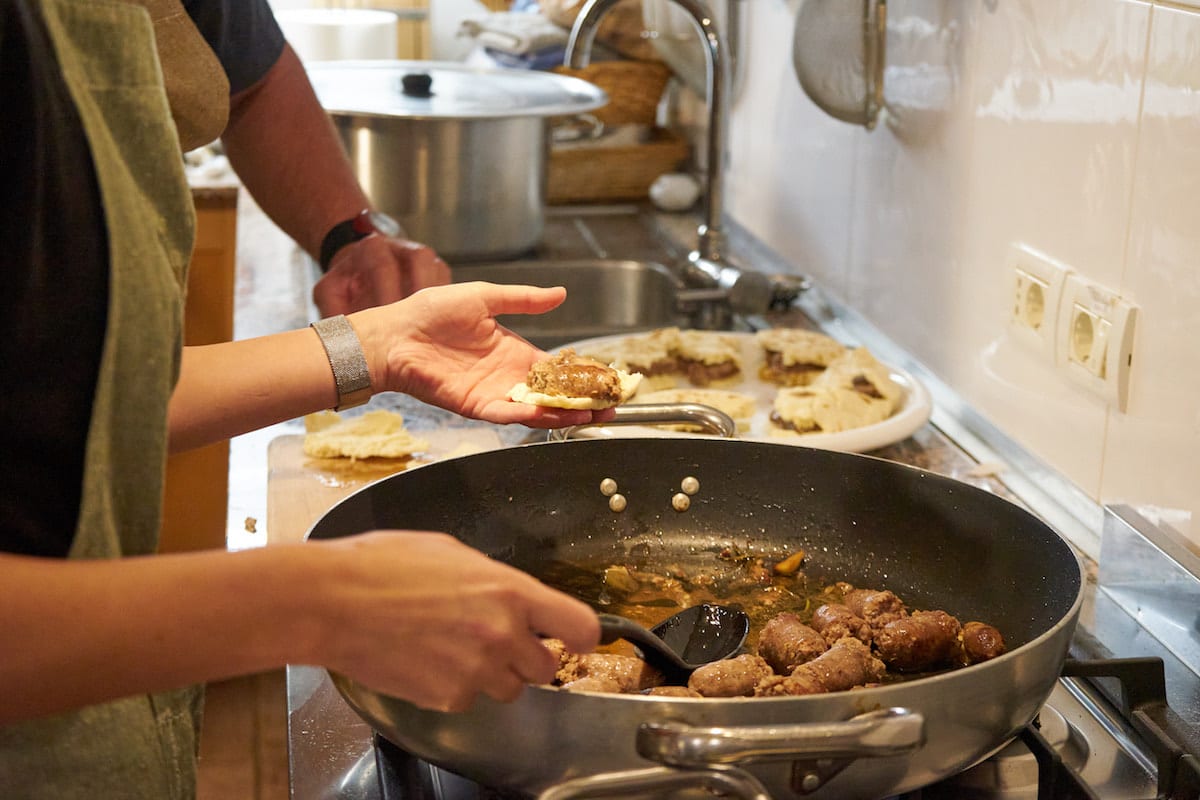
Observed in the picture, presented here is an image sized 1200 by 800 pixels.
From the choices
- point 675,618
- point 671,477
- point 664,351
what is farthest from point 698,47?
point 675,618

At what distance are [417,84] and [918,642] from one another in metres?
1.50

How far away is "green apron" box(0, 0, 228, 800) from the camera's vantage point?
2.35 feet

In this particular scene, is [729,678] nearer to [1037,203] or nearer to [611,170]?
[1037,203]

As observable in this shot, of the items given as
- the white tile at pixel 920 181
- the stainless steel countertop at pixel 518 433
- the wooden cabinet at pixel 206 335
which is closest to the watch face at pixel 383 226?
the stainless steel countertop at pixel 518 433

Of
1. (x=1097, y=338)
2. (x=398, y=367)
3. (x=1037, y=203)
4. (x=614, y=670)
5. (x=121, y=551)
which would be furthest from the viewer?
(x=1037, y=203)

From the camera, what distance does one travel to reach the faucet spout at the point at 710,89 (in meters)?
1.74

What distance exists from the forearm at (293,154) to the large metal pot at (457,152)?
1.22 feet

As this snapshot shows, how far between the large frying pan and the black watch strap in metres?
0.56

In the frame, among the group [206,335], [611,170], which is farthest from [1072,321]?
[206,335]

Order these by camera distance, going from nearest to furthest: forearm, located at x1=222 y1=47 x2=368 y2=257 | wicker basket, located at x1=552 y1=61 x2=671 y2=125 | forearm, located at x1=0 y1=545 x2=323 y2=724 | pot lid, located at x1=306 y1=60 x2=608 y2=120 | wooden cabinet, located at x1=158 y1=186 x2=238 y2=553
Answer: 1. forearm, located at x1=0 y1=545 x2=323 y2=724
2. forearm, located at x1=222 y1=47 x2=368 y2=257
3. pot lid, located at x1=306 y1=60 x2=608 y2=120
4. wooden cabinet, located at x1=158 y1=186 x2=238 y2=553
5. wicker basket, located at x1=552 y1=61 x2=671 y2=125

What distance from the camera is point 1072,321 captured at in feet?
4.13

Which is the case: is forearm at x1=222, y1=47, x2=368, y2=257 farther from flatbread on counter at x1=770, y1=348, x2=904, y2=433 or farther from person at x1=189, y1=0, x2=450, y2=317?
flatbread on counter at x1=770, y1=348, x2=904, y2=433

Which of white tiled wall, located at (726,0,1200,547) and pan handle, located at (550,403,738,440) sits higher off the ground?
white tiled wall, located at (726,0,1200,547)

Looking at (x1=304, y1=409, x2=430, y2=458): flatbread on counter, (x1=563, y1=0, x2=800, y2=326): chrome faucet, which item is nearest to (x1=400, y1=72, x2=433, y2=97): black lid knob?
(x1=563, y1=0, x2=800, y2=326): chrome faucet
